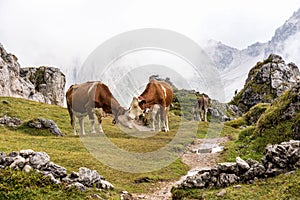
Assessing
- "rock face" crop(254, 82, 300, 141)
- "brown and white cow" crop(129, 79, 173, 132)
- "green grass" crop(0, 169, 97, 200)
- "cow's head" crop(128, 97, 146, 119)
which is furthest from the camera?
"brown and white cow" crop(129, 79, 173, 132)

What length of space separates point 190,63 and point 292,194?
11.6 m

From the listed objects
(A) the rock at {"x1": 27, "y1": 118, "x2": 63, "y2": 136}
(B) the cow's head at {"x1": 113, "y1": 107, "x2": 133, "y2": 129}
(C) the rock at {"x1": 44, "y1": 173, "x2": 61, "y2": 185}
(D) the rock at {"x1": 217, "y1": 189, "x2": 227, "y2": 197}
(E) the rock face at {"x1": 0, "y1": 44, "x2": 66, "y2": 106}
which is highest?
(E) the rock face at {"x1": 0, "y1": 44, "x2": 66, "y2": 106}

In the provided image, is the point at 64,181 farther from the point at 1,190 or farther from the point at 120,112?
the point at 120,112

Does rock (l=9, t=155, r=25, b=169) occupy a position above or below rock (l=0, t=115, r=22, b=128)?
below

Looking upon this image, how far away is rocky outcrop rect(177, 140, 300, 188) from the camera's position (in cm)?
1312

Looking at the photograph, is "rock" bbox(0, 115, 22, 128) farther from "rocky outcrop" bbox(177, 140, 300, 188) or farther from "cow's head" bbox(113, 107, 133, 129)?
"rocky outcrop" bbox(177, 140, 300, 188)

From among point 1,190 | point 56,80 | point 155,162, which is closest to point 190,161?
point 155,162

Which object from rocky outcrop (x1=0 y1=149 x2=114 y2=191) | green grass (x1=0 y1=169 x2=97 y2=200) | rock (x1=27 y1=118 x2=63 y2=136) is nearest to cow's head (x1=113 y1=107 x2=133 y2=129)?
rock (x1=27 y1=118 x2=63 y2=136)

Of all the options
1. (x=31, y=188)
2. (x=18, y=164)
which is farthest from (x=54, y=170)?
(x=31, y=188)

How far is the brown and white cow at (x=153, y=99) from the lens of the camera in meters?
27.1

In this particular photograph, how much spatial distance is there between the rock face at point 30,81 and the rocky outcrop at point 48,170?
68.6 meters

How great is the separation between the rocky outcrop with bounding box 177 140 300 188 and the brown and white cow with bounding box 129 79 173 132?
13458mm

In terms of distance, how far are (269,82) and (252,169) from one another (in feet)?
308

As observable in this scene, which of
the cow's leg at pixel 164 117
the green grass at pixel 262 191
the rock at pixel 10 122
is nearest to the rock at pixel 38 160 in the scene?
the green grass at pixel 262 191
